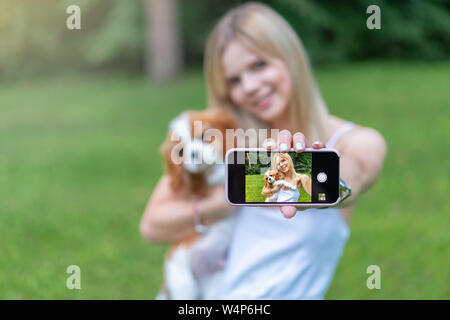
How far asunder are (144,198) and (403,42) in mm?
4414

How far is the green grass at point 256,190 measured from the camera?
935 millimetres

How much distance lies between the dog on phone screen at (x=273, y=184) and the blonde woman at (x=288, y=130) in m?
0.39

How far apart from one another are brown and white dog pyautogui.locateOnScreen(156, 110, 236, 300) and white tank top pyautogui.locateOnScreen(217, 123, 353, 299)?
0.17m

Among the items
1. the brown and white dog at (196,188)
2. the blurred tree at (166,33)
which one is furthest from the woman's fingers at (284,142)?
the blurred tree at (166,33)

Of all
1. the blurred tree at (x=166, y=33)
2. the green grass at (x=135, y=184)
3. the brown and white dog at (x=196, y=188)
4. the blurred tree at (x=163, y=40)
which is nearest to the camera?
the brown and white dog at (x=196, y=188)

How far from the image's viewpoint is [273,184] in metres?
0.93

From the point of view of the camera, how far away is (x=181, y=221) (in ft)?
5.09

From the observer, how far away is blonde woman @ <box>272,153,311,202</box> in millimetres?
920

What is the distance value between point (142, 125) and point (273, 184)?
5.21 meters

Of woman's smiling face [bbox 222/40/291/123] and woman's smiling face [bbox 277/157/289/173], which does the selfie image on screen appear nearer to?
woman's smiling face [bbox 277/157/289/173]

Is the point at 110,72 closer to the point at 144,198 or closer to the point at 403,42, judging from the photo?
the point at 403,42

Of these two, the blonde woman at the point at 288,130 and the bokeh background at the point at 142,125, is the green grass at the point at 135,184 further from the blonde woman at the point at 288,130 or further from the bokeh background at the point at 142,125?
the blonde woman at the point at 288,130

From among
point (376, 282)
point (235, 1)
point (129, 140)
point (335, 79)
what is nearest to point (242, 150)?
point (376, 282)

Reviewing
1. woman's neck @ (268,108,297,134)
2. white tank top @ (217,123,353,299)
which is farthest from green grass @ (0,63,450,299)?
woman's neck @ (268,108,297,134)
